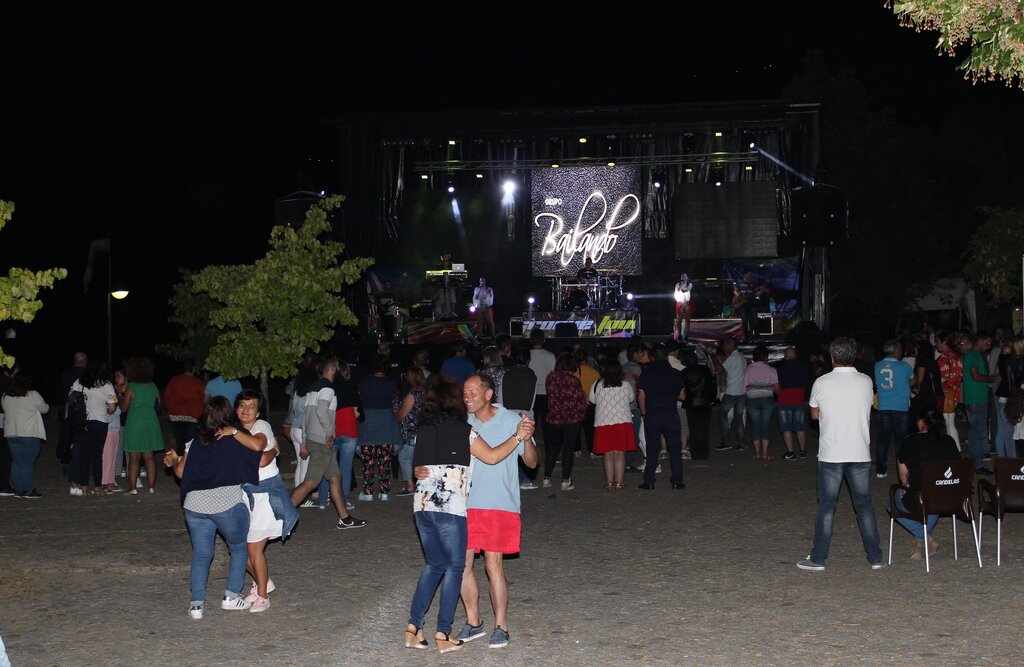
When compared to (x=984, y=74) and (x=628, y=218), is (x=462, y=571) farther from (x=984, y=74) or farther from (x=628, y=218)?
(x=628, y=218)

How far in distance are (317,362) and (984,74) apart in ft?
20.1

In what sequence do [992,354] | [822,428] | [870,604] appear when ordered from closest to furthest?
1. [870,604]
2. [822,428]
3. [992,354]

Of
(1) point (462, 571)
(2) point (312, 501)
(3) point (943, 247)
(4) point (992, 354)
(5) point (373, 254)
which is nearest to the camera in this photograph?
(1) point (462, 571)

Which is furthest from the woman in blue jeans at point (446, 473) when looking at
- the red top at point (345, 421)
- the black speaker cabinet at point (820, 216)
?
the black speaker cabinet at point (820, 216)

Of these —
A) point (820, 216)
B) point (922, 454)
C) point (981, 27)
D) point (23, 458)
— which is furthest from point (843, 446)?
point (820, 216)

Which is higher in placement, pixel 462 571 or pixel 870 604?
pixel 462 571

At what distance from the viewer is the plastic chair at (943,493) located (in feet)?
24.8

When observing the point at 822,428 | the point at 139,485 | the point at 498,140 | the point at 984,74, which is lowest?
the point at 139,485

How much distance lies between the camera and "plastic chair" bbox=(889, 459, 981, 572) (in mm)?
7551

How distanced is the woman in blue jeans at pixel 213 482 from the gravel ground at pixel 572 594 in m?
0.40

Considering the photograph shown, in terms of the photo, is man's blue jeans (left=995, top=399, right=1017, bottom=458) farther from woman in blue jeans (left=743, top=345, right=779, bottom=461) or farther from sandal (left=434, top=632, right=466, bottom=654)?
sandal (left=434, top=632, right=466, bottom=654)

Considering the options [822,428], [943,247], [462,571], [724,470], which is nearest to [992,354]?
[724,470]

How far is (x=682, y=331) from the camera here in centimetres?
2383

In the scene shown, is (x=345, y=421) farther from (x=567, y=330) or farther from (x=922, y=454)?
(x=567, y=330)
